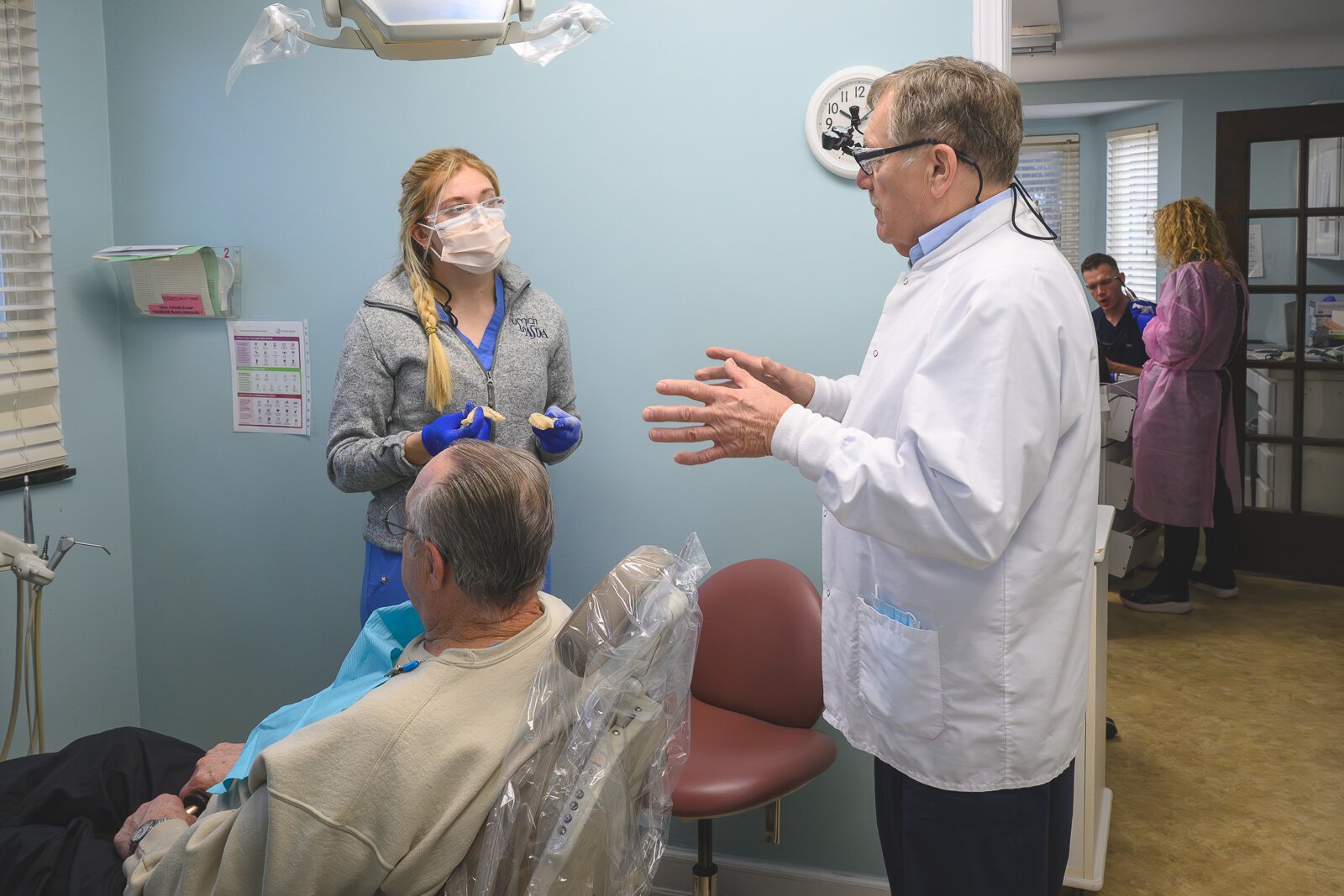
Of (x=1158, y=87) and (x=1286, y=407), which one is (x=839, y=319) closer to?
(x=1286, y=407)

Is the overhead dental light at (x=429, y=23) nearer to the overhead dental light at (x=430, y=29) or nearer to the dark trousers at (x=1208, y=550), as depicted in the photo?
the overhead dental light at (x=430, y=29)

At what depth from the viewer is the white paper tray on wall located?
263cm

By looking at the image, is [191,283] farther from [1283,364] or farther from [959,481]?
[1283,364]

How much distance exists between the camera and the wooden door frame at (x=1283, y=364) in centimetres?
479

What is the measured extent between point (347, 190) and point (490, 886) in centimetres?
188

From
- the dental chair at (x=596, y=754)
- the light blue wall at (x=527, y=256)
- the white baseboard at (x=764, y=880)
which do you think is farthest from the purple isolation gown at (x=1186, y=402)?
the dental chair at (x=596, y=754)

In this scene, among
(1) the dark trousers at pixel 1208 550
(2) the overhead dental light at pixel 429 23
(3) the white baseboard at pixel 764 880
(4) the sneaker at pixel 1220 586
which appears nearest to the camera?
(2) the overhead dental light at pixel 429 23

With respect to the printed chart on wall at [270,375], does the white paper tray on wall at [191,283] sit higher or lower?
higher

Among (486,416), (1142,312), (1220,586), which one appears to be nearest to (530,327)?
(486,416)

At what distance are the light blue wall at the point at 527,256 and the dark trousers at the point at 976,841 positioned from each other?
0.96 meters

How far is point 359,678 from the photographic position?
146 centimetres

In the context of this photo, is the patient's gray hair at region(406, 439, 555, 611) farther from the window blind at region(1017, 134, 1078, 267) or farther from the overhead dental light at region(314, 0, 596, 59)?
the window blind at region(1017, 134, 1078, 267)

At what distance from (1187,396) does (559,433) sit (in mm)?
3546

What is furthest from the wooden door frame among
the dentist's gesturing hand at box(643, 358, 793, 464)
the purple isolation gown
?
the dentist's gesturing hand at box(643, 358, 793, 464)
